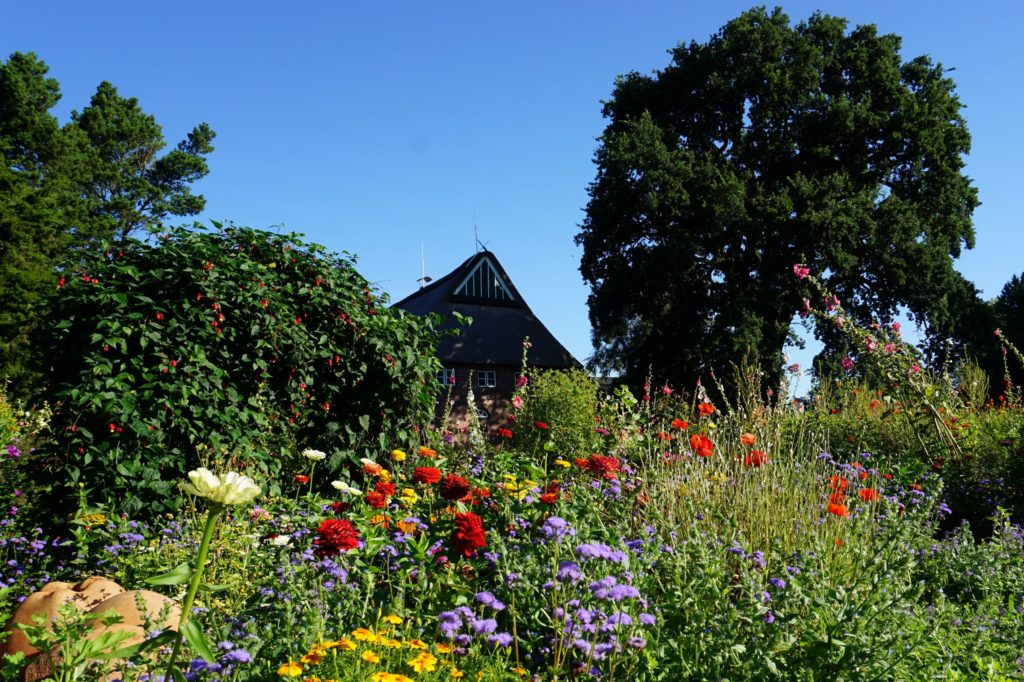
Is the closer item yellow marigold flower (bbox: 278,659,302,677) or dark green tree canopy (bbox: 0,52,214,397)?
yellow marigold flower (bbox: 278,659,302,677)

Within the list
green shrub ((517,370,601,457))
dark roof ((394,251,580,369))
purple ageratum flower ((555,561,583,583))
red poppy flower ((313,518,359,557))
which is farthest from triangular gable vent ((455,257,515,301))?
purple ageratum flower ((555,561,583,583))

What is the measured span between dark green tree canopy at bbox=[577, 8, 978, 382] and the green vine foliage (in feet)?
44.6

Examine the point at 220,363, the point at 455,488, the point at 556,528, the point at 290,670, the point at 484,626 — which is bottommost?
the point at 290,670

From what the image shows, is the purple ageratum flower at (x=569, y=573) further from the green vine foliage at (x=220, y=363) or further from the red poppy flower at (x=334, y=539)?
the green vine foliage at (x=220, y=363)

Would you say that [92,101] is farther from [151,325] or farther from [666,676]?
[666,676]

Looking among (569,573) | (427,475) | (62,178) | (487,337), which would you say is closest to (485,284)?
(487,337)

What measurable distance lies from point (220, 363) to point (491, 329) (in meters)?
20.0

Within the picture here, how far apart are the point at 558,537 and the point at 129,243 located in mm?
3946

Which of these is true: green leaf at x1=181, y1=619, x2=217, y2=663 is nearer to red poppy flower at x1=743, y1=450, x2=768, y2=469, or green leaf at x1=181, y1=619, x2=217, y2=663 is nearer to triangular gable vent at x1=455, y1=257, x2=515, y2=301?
red poppy flower at x1=743, y1=450, x2=768, y2=469

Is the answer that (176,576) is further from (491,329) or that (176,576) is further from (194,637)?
(491,329)

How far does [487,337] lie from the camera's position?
24.3 metres

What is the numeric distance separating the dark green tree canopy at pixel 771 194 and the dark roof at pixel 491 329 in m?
4.39

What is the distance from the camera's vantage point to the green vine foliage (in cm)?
430

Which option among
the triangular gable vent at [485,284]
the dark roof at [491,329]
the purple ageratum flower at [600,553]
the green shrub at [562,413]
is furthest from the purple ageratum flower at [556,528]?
the triangular gable vent at [485,284]
